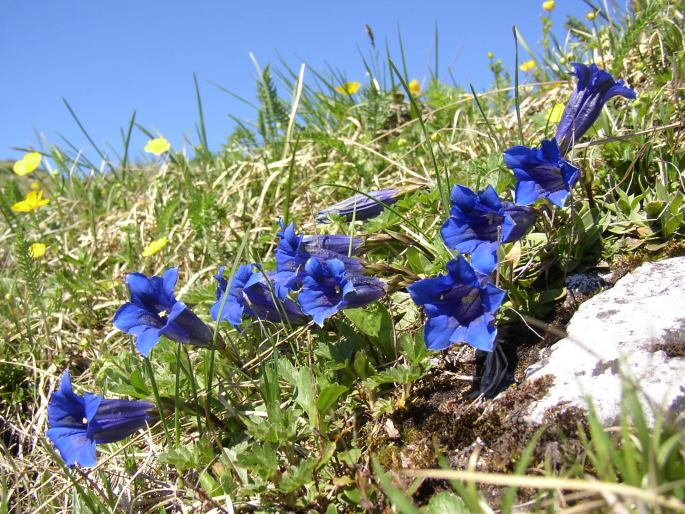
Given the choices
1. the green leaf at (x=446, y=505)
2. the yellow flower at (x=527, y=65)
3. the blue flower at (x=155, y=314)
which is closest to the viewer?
the green leaf at (x=446, y=505)

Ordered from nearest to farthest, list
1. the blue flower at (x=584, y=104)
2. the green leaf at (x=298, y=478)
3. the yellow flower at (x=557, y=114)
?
1. the green leaf at (x=298, y=478)
2. the blue flower at (x=584, y=104)
3. the yellow flower at (x=557, y=114)

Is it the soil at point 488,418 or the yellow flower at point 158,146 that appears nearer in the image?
the soil at point 488,418

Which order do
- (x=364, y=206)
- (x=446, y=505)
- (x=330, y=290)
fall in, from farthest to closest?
(x=364, y=206) → (x=330, y=290) → (x=446, y=505)

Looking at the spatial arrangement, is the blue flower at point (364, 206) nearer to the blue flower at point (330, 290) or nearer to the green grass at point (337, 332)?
the green grass at point (337, 332)

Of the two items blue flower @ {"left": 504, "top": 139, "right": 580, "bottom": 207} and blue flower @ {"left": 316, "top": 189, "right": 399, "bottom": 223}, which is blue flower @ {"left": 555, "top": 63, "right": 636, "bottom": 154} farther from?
blue flower @ {"left": 316, "top": 189, "right": 399, "bottom": 223}

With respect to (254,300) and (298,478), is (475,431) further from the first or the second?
(254,300)

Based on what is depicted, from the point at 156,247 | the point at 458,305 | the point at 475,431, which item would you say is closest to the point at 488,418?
the point at 475,431

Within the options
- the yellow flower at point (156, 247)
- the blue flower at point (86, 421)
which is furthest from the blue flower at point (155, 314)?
the yellow flower at point (156, 247)
